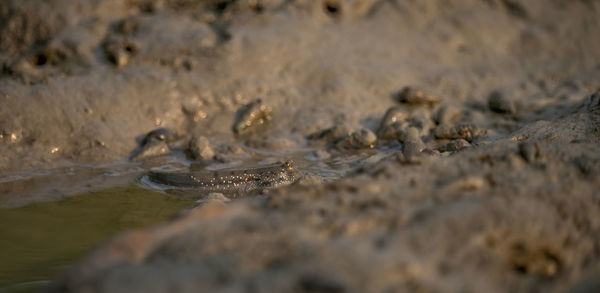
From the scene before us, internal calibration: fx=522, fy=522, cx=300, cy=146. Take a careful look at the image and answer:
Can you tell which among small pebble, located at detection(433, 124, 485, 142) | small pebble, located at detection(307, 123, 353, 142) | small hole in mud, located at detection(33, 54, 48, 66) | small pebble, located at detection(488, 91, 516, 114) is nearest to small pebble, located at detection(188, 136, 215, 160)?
small pebble, located at detection(307, 123, 353, 142)

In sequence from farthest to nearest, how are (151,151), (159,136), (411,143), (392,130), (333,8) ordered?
(333,8) → (392,130) → (159,136) → (151,151) → (411,143)

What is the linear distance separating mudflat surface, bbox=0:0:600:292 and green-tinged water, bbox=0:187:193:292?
0.63ft

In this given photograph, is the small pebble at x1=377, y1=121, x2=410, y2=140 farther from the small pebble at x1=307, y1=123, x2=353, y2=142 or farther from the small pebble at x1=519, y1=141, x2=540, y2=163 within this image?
the small pebble at x1=519, y1=141, x2=540, y2=163

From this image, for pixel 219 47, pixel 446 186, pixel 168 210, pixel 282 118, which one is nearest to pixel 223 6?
pixel 219 47

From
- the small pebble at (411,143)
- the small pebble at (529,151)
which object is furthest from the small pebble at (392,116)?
the small pebble at (529,151)

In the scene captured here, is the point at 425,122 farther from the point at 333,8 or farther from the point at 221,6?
the point at 221,6

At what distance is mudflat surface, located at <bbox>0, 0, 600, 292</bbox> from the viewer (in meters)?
1.29

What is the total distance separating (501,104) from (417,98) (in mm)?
666

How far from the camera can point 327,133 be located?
404 centimetres

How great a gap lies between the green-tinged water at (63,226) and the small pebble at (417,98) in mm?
2181

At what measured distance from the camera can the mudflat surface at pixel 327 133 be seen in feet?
4.24

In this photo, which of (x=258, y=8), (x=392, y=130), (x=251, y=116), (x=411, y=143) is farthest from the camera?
(x=258, y=8)

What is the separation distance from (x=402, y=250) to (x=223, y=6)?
3928 mm

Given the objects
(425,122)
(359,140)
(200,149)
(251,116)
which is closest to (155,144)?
(200,149)
